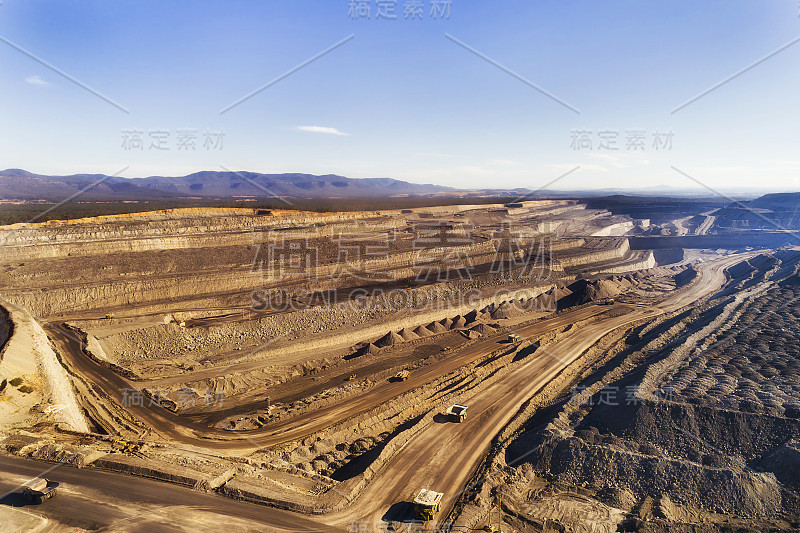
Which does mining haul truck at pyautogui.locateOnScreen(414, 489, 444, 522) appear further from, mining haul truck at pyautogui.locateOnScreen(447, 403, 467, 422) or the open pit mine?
mining haul truck at pyautogui.locateOnScreen(447, 403, 467, 422)

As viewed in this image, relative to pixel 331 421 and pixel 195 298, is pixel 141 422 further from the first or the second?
pixel 195 298

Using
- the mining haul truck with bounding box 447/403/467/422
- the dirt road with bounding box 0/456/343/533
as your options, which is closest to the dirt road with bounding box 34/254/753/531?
the mining haul truck with bounding box 447/403/467/422

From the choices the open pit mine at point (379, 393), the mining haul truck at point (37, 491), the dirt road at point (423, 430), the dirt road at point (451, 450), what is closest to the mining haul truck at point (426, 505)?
the open pit mine at point (379, 393)

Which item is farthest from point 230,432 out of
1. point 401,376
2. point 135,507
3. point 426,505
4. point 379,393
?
point 426,505

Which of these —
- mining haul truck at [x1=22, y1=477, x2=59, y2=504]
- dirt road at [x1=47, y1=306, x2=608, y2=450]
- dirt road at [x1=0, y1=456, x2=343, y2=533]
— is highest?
mining haul truck at [x1=22, y1=477, x2=59, y2=504]

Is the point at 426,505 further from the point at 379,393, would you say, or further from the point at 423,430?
the point at 379,393

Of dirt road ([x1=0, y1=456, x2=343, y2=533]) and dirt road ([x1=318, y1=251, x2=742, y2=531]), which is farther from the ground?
dirt road ([x1=0, y1=456, x2=343, y2=533])
